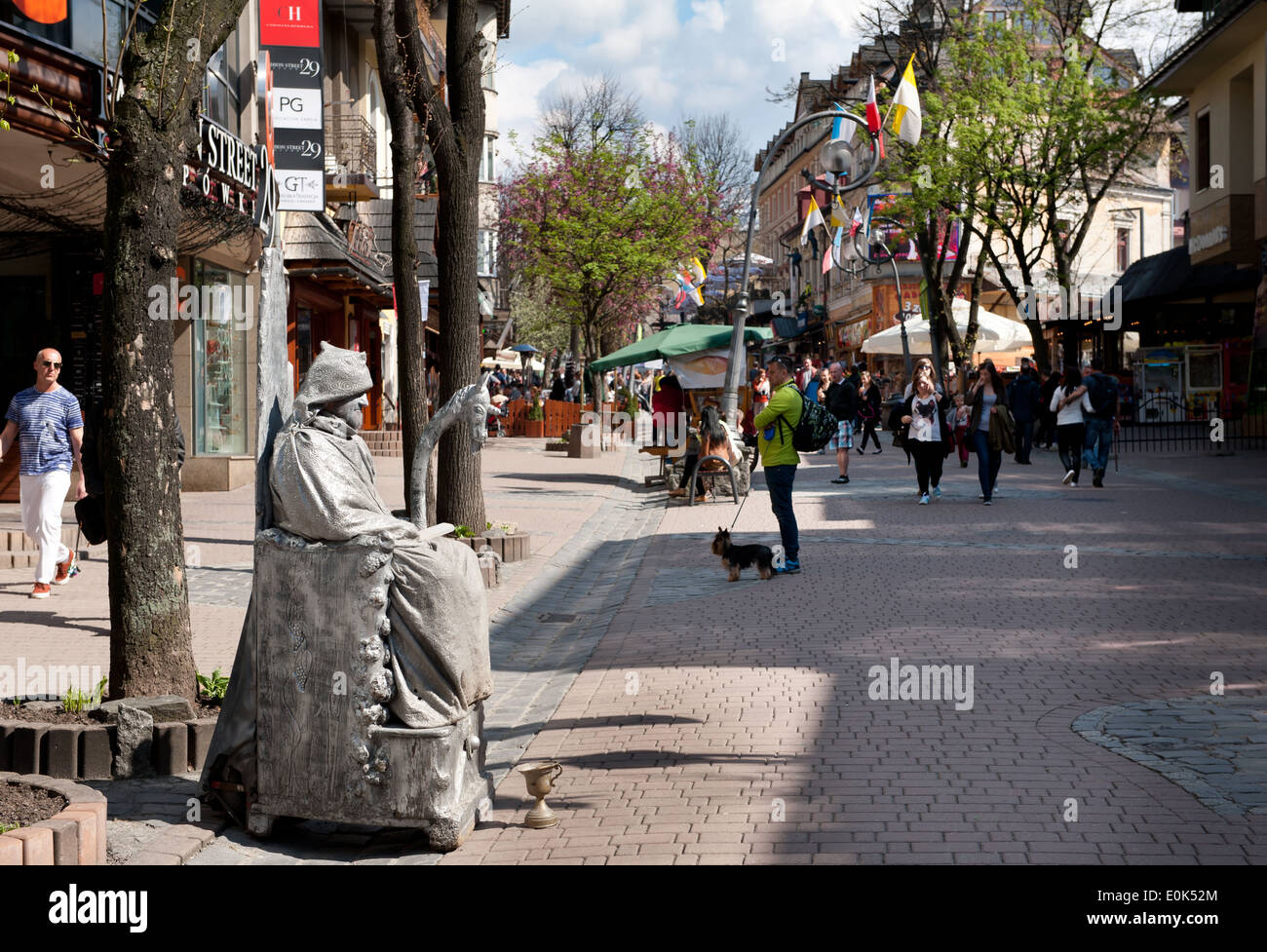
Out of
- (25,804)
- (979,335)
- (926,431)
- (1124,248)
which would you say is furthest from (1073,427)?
(1124,248)

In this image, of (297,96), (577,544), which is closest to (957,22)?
(297,96)

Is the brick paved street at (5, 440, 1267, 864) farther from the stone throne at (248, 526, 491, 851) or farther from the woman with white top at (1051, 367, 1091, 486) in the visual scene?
Answer: the woman with white top at (1051, 367, 1091, 486)

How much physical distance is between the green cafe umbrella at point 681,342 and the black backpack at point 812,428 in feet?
35.2

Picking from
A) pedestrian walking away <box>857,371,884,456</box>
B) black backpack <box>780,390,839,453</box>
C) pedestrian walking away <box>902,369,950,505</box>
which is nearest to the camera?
black backpack <box>780,390,839,453</box>

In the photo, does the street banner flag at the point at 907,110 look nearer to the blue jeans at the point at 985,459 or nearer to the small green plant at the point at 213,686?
the blue jeans at the point at 985,459

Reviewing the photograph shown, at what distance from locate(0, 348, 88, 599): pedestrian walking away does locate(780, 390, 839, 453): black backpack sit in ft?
19.1

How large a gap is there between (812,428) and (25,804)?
27.0 ft

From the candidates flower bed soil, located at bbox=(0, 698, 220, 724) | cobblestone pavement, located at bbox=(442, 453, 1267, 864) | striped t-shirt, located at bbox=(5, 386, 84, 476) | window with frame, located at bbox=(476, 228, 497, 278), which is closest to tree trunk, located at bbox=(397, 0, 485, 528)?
cobblestone pavement, located at bbox=(442, 453, 1267, 864)

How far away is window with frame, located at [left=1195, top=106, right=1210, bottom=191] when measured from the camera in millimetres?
27000

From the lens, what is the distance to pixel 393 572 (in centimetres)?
511

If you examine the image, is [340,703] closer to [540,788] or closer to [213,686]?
[540,788]

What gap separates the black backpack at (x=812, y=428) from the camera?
39.1 feet
